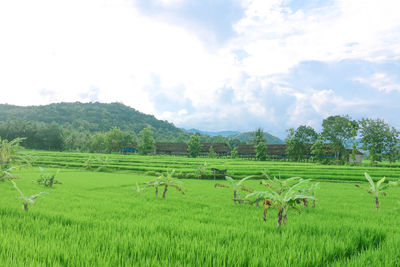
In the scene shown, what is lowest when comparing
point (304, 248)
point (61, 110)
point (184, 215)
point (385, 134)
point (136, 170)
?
point (136, 170)

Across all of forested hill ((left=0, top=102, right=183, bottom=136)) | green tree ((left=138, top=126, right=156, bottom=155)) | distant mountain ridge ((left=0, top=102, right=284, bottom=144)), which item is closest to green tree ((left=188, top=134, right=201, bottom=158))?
green tree ((left=138, top=126, right=156, bottom=155))

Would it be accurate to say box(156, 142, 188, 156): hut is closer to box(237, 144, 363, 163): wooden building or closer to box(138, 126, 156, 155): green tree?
box(138, 126, 156, 155): green tree

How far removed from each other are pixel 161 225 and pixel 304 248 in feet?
6.43

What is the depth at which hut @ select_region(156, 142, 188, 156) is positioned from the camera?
73125 millimetres

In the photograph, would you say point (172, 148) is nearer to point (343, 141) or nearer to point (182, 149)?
point (182, 149)

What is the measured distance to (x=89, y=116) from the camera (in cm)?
12619

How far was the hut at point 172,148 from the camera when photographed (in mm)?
73125

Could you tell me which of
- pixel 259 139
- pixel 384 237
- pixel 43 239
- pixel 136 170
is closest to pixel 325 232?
pixel 384 237

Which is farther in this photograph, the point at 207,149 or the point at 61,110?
the point at 61,110

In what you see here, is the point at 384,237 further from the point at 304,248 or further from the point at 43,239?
the point at 43,239

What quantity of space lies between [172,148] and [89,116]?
245 ft

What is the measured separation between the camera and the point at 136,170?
26203 millimetres

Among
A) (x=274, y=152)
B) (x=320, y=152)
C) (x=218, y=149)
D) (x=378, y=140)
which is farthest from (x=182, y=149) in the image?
(x=378, y=140)

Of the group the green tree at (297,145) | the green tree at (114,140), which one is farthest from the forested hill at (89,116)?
the green tree at (297,145)
